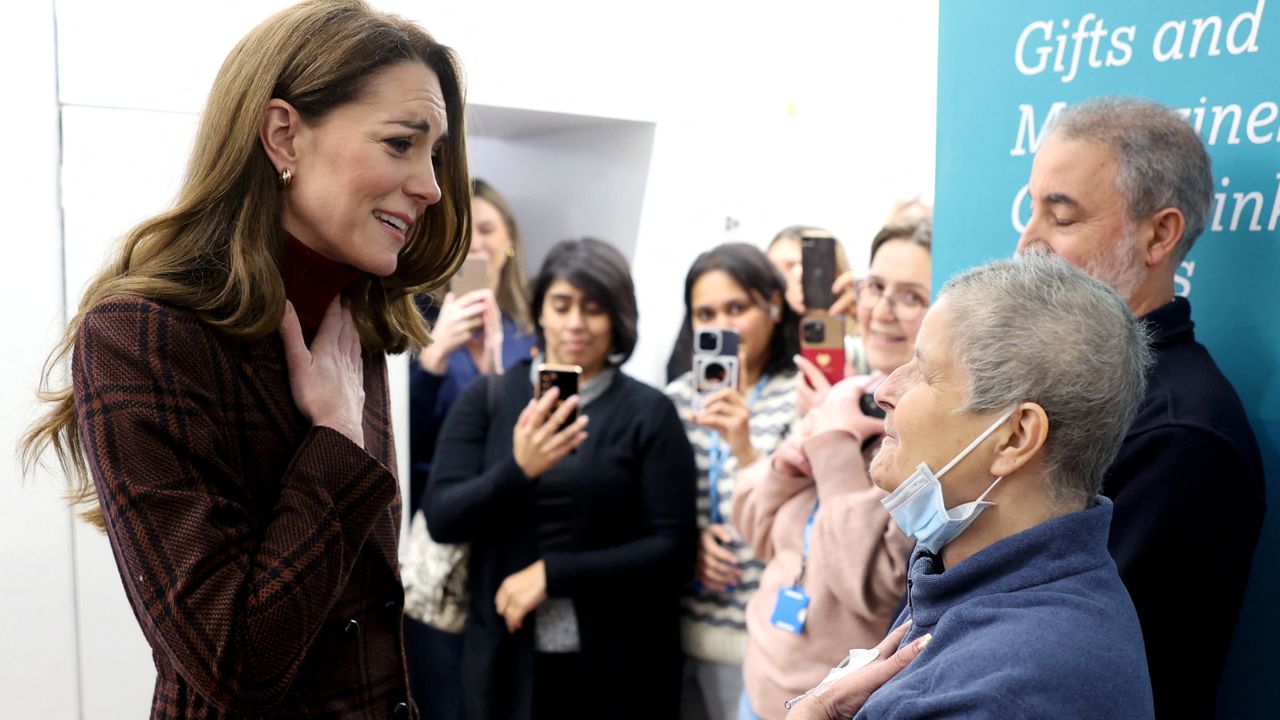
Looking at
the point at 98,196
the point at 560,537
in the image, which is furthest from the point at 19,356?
the point at 560,537

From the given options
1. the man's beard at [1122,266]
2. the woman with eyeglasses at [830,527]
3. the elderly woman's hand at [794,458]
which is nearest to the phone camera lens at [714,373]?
the woman with eyeglasses at [830,527]

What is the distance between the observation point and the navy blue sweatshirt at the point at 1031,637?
126cm

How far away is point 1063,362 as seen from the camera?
1403 mm

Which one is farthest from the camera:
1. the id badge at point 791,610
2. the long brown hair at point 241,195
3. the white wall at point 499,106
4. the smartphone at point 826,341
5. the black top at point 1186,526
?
the smartphone at point 826,341

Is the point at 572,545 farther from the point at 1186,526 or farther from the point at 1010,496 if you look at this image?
the point at 1010,496

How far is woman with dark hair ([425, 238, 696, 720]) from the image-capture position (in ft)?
10.0

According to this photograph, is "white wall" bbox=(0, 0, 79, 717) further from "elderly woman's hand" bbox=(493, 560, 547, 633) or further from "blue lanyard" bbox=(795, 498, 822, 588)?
"blue lanyard" bbox=(795, 498, 822, 588)

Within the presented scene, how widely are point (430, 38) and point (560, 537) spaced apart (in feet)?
5.54

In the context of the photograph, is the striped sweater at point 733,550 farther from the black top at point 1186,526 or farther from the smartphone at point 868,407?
the black top at point 1186,526

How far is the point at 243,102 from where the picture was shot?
1.53 meters

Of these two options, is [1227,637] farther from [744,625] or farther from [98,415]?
[98,415]

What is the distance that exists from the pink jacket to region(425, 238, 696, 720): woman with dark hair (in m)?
0.52

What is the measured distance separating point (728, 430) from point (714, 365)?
190mm

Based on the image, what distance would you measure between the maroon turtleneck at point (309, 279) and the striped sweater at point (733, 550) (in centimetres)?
163
